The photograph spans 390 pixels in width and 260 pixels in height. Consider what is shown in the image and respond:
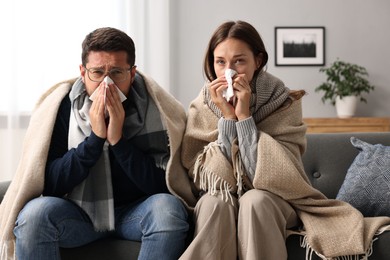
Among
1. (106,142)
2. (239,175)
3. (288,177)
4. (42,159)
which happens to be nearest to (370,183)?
(288,177)

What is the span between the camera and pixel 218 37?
82.8 inches

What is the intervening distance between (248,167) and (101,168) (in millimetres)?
485

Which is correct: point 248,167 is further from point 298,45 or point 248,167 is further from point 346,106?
point 298,45

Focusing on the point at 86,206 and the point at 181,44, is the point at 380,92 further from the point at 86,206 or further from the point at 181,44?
the point at 86,206

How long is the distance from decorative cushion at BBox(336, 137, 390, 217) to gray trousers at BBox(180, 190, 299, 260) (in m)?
0.44

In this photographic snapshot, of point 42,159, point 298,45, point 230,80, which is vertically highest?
point 298,45

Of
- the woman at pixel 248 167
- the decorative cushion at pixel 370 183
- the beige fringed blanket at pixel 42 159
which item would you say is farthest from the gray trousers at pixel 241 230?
the decorative cushion at pixel 370 183

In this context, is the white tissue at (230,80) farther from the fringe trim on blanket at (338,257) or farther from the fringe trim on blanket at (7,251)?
the fringe trim on blanket at (7,251)

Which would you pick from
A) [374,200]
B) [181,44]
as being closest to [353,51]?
[181,44]

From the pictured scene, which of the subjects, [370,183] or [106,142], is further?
[370,183]

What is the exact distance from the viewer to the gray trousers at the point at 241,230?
177cm

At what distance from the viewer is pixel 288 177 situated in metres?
1.92

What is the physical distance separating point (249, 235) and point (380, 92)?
3513 mm

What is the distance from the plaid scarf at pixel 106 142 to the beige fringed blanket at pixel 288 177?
0.11 meters
